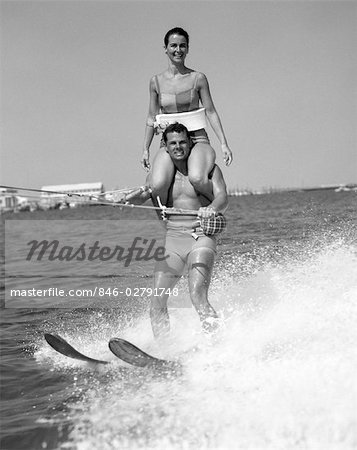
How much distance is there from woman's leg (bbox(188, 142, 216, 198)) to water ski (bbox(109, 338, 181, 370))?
2268 millimetres

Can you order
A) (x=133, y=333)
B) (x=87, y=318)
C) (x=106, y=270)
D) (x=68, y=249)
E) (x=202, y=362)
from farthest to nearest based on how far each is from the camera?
(x=68, y=249)
(x=106, y=270)
(x=87, y=318)
(x=133, y=333)
(x=202, y=362)

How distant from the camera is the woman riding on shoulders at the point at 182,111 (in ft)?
23.7

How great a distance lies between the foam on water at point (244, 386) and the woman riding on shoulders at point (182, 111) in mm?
2088

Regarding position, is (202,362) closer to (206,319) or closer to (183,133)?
(206,319)

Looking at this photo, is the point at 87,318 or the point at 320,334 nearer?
the point at 320,334

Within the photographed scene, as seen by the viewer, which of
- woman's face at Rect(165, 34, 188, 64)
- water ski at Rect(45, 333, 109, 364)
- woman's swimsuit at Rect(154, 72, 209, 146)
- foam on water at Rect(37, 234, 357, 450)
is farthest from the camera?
woman's swimsuit at Rect(154, 72, 209, 146)

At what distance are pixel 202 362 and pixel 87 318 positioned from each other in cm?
439

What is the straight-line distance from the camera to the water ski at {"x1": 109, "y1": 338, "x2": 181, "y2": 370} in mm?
6395

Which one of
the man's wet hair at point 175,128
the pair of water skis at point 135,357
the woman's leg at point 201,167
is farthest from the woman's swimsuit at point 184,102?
the pair of water skis at point 135,357

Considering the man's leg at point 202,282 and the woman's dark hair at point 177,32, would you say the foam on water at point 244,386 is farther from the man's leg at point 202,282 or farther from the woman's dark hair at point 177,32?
the woman's dark hair at point 177,32

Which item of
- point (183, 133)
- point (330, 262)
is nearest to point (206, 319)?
point (183, 133)

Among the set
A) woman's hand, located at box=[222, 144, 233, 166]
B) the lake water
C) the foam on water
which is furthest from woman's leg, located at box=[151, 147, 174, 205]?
the foam on water

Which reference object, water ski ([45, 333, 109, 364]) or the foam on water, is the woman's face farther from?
water ski ([45, 333, 109, 364])

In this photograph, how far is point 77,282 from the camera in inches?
566
